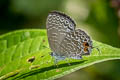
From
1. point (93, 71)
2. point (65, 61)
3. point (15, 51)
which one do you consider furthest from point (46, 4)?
point (65, 61)

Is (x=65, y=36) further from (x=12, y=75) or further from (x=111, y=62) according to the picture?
(x=111, y=62)

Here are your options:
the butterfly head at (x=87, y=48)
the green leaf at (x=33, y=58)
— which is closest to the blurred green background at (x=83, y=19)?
Answer: the green leaf at (x=33, y=58)

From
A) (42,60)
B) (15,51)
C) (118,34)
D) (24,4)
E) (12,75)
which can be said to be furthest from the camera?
(24,4)

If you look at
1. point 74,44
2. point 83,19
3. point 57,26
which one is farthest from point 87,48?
point 83,19

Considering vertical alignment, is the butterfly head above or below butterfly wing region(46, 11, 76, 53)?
below

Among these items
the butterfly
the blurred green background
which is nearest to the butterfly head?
the butterfly

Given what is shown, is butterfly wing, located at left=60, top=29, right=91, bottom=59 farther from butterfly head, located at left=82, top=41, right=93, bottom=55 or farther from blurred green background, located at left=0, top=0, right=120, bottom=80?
blurred green background, located at left=0, top=0, right=120, bottom=80
